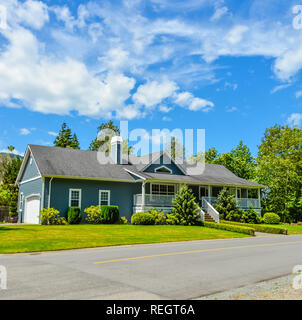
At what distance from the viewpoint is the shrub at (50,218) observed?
25.5 metres

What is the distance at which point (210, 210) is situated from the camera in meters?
31.6

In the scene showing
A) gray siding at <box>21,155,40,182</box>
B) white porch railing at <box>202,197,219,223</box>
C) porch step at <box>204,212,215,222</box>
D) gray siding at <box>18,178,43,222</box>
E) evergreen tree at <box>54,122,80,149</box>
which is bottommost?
porch step at <box>204,212,215,222</box>

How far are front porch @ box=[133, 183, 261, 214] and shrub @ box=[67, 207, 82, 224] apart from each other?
549 cm

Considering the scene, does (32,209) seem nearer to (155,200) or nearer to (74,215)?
(74,215)

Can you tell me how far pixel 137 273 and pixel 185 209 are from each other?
2017 cm

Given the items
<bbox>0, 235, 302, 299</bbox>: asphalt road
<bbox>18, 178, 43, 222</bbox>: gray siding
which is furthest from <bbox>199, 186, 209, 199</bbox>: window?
<bbox>0, 235, 302, 299</bbox>: asphalt road

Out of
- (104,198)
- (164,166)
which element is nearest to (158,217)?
(104,198)

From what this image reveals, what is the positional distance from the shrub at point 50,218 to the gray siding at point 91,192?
3.03 feet

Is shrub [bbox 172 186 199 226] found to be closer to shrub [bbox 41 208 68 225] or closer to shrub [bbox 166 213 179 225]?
shrub [bbox 166 213 179 225]

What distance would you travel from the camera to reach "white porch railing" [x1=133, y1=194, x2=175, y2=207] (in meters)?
29.7

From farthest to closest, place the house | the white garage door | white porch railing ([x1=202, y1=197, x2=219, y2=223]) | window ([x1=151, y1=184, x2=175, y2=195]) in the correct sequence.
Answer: window ([x1=151, y1=184, x2=175, y2=195])
white porch railing ([x1=202, y1=197, x2=219, y2=223])
the white garage door
the house

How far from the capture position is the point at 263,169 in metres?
44.8
